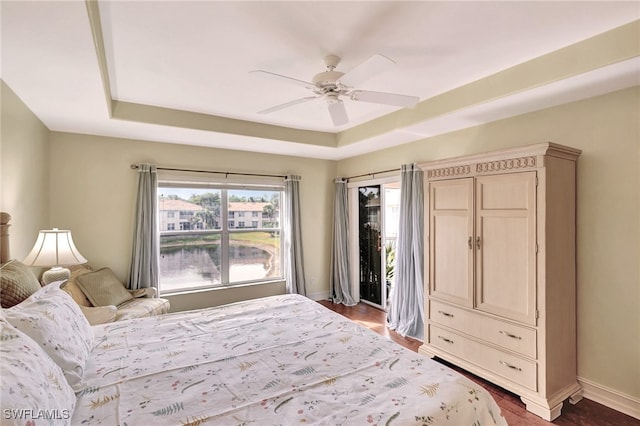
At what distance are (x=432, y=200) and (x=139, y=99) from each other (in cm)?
302

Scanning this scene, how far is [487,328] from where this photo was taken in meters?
2.65

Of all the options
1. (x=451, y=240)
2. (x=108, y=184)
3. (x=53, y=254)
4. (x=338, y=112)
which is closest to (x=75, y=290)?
(x=53, y=254)

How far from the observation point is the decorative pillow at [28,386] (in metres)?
0.91

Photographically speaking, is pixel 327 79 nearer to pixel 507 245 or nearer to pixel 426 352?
pixel 507 245

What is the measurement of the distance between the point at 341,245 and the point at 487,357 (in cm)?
278

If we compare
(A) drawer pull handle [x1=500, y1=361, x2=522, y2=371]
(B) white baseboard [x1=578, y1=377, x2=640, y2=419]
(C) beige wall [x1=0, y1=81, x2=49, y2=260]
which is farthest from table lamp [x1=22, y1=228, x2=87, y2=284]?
(B) white baseboard [x1=578, y1=377, x2=640, y2=419]

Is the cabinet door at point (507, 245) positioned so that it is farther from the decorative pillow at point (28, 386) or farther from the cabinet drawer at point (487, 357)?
the decorative pillow at point (28, 386)

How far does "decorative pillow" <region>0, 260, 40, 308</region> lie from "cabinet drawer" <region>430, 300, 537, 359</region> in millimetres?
3086

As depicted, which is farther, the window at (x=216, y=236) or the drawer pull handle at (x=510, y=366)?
the window at (x=216, y=236)

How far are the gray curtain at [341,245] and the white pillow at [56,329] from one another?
12.3ft

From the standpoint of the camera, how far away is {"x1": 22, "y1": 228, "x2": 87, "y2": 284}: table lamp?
2476mm

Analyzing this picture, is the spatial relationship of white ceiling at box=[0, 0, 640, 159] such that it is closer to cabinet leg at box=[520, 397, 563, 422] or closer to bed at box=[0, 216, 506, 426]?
bed at box=[0, 216, 506, 426]

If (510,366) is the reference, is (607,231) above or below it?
above

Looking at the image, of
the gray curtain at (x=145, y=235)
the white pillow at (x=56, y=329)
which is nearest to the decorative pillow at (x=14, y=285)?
the white pillow at (x=56, y=329)
